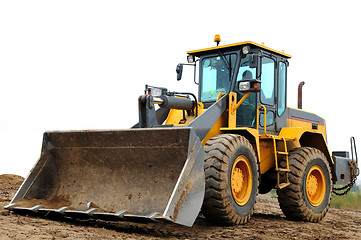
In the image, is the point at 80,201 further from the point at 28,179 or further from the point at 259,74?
the point at 259,74

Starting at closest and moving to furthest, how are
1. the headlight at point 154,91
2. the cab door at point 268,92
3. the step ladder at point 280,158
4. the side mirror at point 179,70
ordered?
1. the headlight at point 154,91
2. the step ladder at point 280,158
3. the cab door at point 268,92
4. the side mirror at point 179,70

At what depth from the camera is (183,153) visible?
6406 millimetres

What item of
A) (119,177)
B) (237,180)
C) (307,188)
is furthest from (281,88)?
(119,177)

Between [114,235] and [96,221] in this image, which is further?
[96,221]

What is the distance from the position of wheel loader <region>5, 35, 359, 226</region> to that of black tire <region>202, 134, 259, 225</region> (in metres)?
0.01

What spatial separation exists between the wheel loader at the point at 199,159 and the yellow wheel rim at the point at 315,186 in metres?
0.02

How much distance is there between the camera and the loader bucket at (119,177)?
6.05 meters

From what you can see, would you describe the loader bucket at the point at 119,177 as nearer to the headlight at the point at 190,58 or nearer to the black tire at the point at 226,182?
the black tire at the point at 226,182

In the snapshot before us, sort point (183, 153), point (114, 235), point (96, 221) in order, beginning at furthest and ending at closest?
point (96, 221) < point (183, 153) < point (114, 235)

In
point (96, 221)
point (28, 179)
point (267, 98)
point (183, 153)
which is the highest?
point (267, 98)

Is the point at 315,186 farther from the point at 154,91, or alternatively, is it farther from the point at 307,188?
the point at 154,91

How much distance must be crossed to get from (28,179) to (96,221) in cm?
118

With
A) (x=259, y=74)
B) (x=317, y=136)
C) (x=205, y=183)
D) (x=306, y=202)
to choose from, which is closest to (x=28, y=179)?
(x=205, y=183)

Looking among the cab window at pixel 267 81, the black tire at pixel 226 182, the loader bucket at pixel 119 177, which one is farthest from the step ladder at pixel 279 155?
the loader bucket at pixel 119 177
